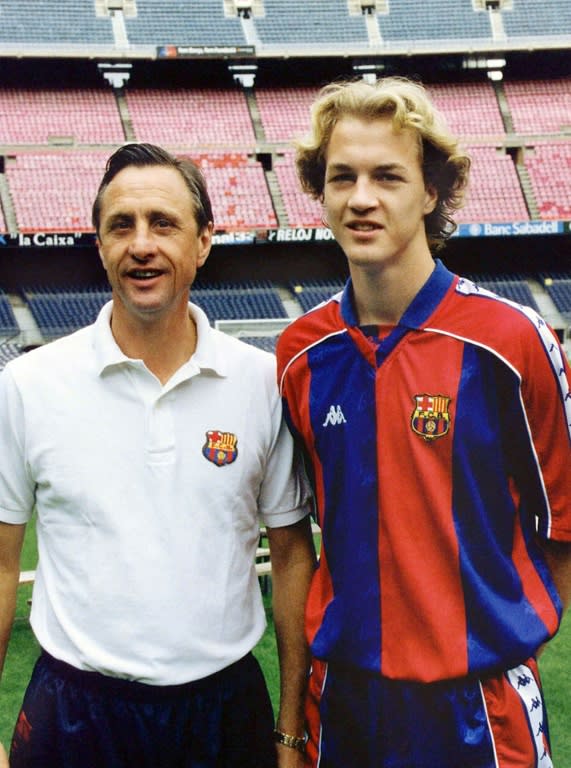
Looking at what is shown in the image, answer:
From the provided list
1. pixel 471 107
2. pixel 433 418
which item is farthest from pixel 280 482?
pixel 471 107

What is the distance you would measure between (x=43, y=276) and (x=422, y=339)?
21691 millimetres

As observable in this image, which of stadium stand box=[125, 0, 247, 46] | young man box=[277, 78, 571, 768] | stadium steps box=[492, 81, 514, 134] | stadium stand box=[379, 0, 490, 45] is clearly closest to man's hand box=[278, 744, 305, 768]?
young man box=[277, 78, 571, 768]

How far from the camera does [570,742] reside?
4.90 metres

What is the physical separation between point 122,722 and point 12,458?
32.6 inches

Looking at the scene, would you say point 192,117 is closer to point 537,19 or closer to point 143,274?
point 537,19

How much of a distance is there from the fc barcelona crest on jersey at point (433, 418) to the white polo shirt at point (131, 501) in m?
0.51

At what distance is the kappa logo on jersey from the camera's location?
8.04ft

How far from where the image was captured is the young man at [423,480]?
234 centimetres

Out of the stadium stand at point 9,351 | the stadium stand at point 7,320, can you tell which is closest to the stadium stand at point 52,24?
the stadium stand at point 7,320

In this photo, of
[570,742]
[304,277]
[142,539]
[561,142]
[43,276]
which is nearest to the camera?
[142,539]

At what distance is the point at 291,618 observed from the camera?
2646 mm

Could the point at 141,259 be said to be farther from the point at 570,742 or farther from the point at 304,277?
the point at 304,277

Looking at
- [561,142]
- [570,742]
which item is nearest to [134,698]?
[570,742]

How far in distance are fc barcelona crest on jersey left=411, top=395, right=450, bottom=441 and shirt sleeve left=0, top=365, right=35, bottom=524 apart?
3.77ft
